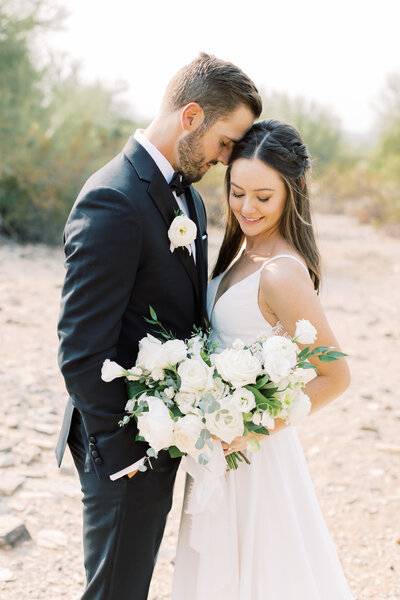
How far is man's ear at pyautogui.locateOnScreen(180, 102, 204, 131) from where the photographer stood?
2.48 m

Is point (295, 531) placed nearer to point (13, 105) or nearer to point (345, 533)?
point (345, 533)

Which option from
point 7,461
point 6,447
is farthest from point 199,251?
point 6,447

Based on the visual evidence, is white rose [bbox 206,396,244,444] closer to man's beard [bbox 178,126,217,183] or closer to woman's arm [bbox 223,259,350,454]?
woman's arm [bbox 223,259,350,454]

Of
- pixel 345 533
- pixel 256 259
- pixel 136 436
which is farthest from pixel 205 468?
pixel 345 533

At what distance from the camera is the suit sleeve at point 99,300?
2125 mm

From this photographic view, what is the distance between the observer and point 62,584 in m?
3.45

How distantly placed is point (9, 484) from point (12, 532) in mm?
597

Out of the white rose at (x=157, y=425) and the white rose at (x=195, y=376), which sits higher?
the white rose at (x=195, y=376)

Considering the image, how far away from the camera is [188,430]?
6.87 ft

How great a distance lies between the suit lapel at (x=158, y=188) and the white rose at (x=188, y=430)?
594mm

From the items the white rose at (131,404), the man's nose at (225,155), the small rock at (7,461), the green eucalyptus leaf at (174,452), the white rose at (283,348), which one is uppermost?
the man's nose at (225,155)

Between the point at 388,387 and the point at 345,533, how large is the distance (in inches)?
121

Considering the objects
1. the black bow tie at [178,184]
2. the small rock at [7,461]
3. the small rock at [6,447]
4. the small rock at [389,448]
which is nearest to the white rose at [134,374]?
the black bow tie at [178,184]

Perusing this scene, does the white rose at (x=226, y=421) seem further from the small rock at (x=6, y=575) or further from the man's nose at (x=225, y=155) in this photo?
the small rock at (x=6, y=575)
